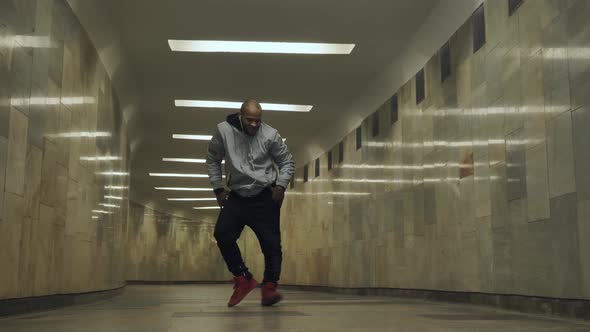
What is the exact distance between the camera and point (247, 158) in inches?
267

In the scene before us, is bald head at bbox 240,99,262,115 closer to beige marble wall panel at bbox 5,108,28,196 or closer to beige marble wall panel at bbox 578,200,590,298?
beige marble wall panel at bbox 5,108,28,196

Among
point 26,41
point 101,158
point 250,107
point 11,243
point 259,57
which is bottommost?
point 11,243

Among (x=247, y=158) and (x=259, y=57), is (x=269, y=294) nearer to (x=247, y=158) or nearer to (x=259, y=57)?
(x=247, y=158)

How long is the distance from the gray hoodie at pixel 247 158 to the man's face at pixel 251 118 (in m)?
0.12

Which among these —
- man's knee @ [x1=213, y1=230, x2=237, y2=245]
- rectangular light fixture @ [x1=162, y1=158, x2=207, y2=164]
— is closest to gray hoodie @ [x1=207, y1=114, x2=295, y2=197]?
man's knee @ [x1=213, y1=230, x2=237, y2=245]

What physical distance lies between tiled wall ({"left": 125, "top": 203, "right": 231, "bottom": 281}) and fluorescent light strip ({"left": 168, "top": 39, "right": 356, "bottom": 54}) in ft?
69.8

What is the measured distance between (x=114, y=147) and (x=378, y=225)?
5359mm

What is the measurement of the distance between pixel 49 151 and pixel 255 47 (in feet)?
17.0

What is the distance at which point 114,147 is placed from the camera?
13.2m

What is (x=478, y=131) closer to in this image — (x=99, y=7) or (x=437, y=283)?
(x=437, y=283)

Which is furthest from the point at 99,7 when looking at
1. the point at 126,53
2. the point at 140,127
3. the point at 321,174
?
the point at 321,174

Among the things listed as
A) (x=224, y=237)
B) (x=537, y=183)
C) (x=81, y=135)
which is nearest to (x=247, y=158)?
(x=224, y=237)

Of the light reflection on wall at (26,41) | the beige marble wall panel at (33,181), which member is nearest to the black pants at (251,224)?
the beige marble wall panel at (33,181)

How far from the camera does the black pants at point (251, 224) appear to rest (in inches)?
264
